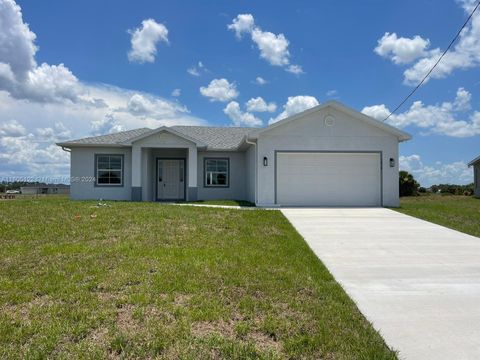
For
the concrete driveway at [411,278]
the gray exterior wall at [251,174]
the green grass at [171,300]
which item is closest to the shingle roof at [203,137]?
the gray exterior wall at [251,174]

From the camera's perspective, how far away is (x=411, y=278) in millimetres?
5648

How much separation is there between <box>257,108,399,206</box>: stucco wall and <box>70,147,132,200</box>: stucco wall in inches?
300

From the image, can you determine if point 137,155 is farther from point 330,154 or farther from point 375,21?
point 375,21

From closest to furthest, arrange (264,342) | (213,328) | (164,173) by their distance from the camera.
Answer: (264,342) < (213,328) < (164,173)

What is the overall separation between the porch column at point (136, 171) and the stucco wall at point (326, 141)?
244 inches

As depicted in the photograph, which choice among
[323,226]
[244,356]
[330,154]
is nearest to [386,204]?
[330,154]

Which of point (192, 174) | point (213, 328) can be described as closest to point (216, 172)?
point (192, 174)

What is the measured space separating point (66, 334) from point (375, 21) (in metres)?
16.5

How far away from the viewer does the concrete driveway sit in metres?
3.69

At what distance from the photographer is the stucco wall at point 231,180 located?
19938mm

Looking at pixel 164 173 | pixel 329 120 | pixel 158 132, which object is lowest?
pixel 164 173

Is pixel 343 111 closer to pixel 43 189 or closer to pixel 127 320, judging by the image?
pixel 127 320

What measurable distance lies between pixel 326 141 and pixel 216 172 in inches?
260

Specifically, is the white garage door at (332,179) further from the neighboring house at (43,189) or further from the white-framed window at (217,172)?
the neighboring house at (43,189)
